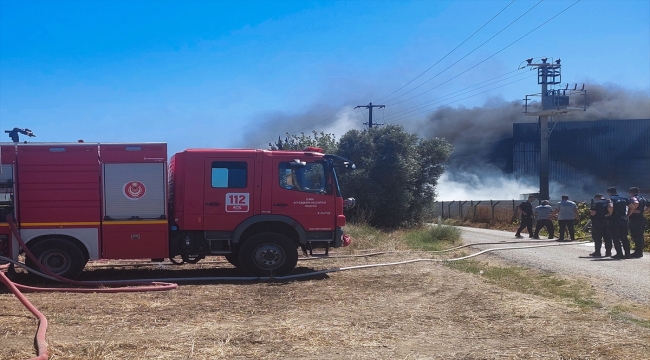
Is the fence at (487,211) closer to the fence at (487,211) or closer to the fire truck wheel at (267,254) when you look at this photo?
the fence at (487,211)

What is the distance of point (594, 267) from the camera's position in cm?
1342

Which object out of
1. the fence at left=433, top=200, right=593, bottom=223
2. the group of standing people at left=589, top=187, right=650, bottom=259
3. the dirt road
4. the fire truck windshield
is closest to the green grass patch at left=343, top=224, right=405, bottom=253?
the dirt road

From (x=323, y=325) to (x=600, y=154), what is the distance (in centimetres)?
4925

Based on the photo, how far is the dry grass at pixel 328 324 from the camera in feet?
20.1

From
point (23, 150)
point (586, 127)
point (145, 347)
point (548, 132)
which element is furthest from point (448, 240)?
point (586, 127)

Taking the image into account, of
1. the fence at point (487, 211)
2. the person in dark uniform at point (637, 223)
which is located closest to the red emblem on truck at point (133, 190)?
the person in dark uniform at point (637, 223)

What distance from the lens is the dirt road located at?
10477mm

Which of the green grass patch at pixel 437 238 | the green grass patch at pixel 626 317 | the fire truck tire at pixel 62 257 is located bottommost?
the green grass patch at pixel 626 317

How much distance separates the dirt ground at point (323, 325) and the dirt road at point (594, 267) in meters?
2.22

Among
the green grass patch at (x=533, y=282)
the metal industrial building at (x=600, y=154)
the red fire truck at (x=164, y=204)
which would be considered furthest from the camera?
the metal industrial building at (x=600, y=154)

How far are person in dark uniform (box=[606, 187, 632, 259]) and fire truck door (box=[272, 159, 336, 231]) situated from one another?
24.9 ft

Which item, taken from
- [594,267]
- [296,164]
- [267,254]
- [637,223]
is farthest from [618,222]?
[267,254]

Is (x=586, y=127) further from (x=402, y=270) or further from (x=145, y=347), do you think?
(x=145, y=347)

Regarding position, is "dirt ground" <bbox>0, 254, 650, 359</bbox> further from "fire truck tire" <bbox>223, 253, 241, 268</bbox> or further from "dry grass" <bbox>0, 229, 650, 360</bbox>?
"fire truck tire" <bbox>223, 253, 241, 268</bbox>
